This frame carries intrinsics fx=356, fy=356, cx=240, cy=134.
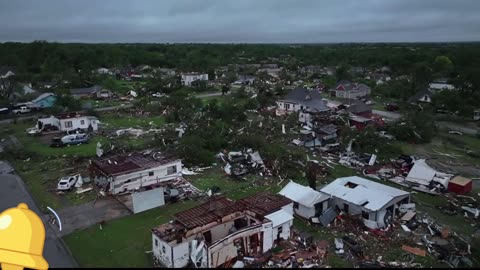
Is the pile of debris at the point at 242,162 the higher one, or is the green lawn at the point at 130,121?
the green lawn at the point at 130,121

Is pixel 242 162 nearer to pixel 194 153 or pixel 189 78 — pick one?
pixel 194 153

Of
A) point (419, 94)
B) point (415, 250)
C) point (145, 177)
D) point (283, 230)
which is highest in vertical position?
point (419, 94)

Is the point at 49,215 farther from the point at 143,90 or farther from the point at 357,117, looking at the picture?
the point at 143,90

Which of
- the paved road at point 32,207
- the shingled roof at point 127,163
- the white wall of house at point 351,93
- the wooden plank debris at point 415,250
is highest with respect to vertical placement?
the white wall of house at point 351,93

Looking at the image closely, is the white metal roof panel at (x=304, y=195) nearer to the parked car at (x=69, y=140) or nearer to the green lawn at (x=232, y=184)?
the green lawn at (x=232, y=184)

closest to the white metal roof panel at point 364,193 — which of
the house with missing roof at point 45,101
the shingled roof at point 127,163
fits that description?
the shingled roof at point 127,163

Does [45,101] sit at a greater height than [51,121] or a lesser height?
greater

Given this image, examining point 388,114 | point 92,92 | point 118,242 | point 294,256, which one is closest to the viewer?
point 294,256

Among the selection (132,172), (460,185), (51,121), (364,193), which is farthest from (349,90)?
(132,172)
